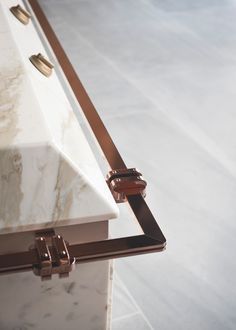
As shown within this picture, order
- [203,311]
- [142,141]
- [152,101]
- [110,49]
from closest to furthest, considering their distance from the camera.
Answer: [203,311] → [142,141] → [152,101] → [110,49]

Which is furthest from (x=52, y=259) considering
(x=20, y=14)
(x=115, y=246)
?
(x=20, y=14)

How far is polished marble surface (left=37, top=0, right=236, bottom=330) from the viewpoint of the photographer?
1980 mm

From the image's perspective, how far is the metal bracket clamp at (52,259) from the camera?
0.98 m

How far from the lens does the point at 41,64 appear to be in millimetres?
1479

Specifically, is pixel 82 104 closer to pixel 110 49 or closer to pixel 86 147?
pixel 86 147

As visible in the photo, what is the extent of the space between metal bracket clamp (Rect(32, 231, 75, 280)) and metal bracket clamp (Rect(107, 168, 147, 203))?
0.61 feet

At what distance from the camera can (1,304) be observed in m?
1.22

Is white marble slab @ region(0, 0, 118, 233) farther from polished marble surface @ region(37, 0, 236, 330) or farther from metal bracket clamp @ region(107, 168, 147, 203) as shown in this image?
polished marble surface @ region(37, 0, 236, 330)

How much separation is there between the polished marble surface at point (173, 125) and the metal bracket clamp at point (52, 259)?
0.89m

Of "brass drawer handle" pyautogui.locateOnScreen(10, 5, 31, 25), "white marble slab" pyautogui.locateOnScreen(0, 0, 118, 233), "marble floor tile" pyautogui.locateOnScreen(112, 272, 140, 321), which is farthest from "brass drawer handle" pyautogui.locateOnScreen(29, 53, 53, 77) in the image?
"marble floor tile" pyautogui.locateOnScreen(112, 272, 140, 321)

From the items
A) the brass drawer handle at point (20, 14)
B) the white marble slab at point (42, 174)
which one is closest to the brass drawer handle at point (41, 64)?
the white marble slab at point (42, 174)

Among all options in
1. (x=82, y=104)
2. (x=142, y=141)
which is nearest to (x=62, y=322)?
(x=82, y=104)

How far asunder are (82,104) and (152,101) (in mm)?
1949

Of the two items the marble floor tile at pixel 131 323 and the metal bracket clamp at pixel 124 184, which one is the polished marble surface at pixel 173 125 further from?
the metal bracket clamp at pixel 124 184
